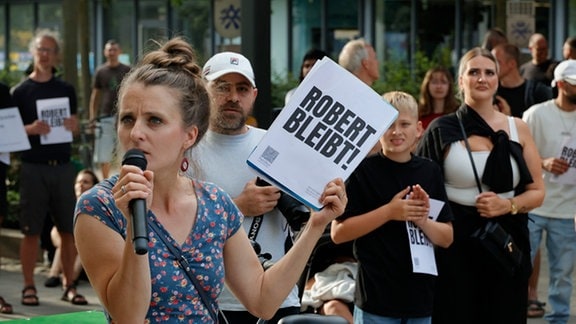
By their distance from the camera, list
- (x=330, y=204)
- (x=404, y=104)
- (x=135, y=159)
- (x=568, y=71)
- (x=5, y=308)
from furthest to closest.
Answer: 1. (x=5, y=308)
2. (x=568, y=71)
3. (x=404, y=104)
4. (x=330, y=204)
5. (x=135, y=159)

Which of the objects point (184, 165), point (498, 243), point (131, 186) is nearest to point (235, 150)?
point (184, 165)

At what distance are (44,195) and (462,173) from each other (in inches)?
212

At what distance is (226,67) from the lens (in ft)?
19.1

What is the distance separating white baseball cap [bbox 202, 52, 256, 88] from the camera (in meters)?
5.79

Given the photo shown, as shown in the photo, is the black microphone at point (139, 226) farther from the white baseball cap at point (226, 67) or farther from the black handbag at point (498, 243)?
the black handbag at point (498, 243)

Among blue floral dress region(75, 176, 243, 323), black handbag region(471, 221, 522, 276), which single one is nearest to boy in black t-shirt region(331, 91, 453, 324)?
black handbag region(471, 221, 522, 276)

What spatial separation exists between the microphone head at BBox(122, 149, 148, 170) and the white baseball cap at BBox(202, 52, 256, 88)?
2.25 meters

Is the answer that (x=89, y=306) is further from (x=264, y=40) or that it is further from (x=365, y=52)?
(x=264, y=40)

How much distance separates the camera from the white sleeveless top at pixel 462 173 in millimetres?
7402

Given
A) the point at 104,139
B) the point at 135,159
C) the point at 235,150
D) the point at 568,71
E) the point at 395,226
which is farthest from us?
the point at 104,139

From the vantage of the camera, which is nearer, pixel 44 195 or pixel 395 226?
pixel 395 226

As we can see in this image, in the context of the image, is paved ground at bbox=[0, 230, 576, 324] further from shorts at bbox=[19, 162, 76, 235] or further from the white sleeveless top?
the white sleeveless top

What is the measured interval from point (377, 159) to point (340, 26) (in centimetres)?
2018

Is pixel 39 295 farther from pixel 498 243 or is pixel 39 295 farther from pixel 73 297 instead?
pixel 498 243
